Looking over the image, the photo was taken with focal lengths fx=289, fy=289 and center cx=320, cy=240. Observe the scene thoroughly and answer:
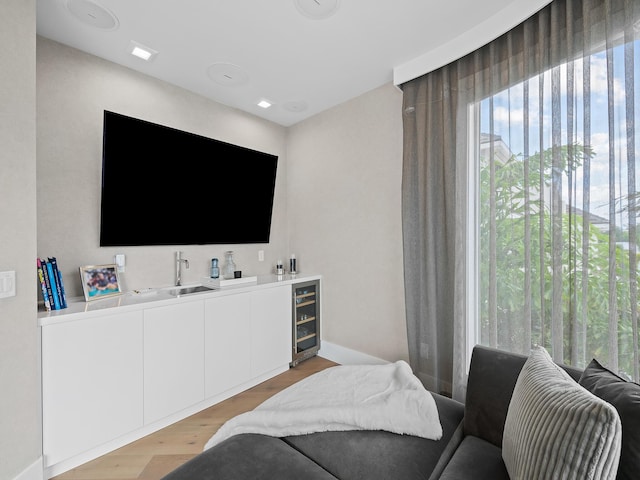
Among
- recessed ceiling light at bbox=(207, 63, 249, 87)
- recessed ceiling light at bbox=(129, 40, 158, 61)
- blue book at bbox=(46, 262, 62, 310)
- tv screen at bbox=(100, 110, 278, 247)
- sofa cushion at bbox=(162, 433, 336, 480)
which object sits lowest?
sofa cushion at bbox=(162, 433, 336, 480)

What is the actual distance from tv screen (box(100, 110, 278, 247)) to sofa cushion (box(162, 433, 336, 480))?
186cm

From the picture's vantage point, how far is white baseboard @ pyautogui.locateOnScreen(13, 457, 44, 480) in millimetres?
1465

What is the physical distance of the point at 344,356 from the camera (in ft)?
10.00

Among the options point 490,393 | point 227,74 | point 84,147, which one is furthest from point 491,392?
point 84,147

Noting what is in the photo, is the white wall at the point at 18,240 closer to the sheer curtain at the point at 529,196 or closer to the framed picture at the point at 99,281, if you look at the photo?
the framed picture at the point at 99,281

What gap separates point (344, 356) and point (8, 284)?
262 centimetres

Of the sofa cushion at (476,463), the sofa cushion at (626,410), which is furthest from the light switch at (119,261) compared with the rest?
the sofa cushion at (626,410)

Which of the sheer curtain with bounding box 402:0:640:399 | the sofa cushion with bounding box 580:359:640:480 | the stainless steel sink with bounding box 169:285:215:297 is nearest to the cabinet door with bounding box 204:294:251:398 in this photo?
the stainless steel sink with bounding box 169:285:215:297

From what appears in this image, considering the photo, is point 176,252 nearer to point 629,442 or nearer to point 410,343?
point 410,343

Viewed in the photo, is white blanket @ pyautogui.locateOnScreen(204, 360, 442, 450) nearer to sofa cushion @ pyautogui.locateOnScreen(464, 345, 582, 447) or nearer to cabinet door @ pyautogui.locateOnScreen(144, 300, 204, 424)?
sofa cushion @ pyautogui.locateOnScreen(464, 345, 582, 447)

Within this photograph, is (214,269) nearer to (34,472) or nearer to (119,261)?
(119,261)

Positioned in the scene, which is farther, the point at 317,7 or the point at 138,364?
the point at 138,364

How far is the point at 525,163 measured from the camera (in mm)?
1778

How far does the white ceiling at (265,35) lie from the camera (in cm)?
178
